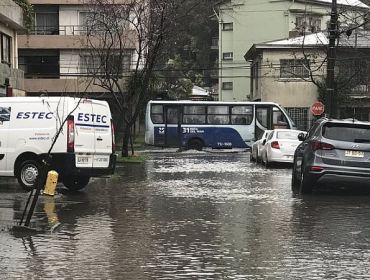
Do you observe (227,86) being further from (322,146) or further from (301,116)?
(322,146)

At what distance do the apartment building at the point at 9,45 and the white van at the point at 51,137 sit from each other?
34.9 ft

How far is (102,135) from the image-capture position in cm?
1598

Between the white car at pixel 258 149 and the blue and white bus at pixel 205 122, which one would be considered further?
the blue and white bus at pixel 205 122

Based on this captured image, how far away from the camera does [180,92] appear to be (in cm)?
5659

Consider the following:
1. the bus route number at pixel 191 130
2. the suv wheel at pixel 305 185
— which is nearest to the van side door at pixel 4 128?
the suv wheel at pixel 305 185

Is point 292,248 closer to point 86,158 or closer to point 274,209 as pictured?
point 274,209

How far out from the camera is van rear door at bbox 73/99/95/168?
15.3 m

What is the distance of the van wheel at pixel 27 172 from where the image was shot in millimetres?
15684

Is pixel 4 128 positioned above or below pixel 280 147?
above

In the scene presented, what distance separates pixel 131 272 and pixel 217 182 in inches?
456

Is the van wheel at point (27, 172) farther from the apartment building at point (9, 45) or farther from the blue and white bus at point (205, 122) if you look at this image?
the blue and white bus at point (205, 122)

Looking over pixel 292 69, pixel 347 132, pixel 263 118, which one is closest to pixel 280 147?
pixel 347 132

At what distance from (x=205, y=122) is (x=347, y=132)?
2588cm

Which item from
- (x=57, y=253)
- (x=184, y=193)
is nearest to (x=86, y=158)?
(x=184, y=193)
